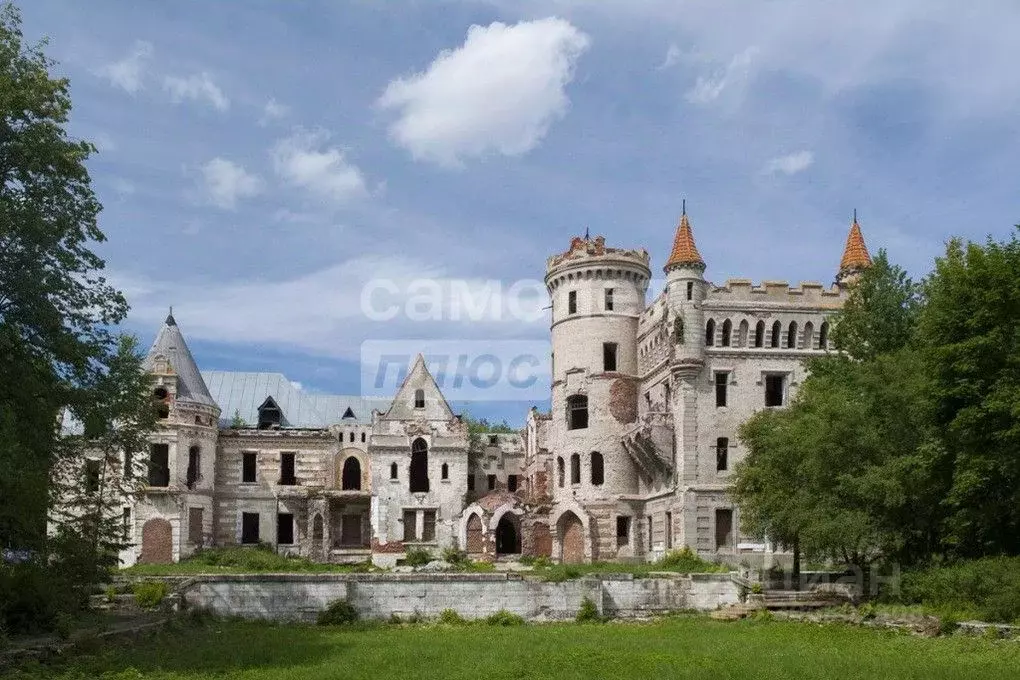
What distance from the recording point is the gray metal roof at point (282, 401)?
66688mm

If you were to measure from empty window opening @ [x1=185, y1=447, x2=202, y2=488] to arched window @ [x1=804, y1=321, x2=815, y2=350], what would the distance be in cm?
3246

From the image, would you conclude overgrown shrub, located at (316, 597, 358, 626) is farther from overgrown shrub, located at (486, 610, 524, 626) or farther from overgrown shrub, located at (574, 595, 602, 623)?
overgrown shrub, located at (574, 595, 602, 623)

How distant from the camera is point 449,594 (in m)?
39.2

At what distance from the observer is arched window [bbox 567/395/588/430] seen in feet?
188

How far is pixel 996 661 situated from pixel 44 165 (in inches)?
957

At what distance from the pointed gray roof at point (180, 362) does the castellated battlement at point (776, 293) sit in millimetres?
28415

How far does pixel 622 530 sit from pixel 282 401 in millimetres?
24102

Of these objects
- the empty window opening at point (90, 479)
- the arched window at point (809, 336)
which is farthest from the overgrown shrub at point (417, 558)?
the arched window at point (809, 336)

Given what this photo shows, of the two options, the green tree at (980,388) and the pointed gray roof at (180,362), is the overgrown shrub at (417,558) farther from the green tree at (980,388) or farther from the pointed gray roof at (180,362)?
the green tree at (980,388)

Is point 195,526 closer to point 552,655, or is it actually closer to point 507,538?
point 507,538

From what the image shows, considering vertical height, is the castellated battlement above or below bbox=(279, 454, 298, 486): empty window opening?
above

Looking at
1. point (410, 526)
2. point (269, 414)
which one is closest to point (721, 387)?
point (410, 526)

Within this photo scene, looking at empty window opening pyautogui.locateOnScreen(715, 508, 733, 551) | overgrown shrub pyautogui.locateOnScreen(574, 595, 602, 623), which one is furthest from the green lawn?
empty window opening pyautogui.locateOnScreen(715, 508, 733, 551)

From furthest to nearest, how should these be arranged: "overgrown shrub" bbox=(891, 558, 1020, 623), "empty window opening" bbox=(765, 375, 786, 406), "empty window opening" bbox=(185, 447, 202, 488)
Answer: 1. "empty window opening" bbox=(185, 447, 202, 488)
2. "empty window opening" bbox=(765, 375, 786, 406)
3. "overgrown shrub" bbox=(891, 558, 1020, 623)
